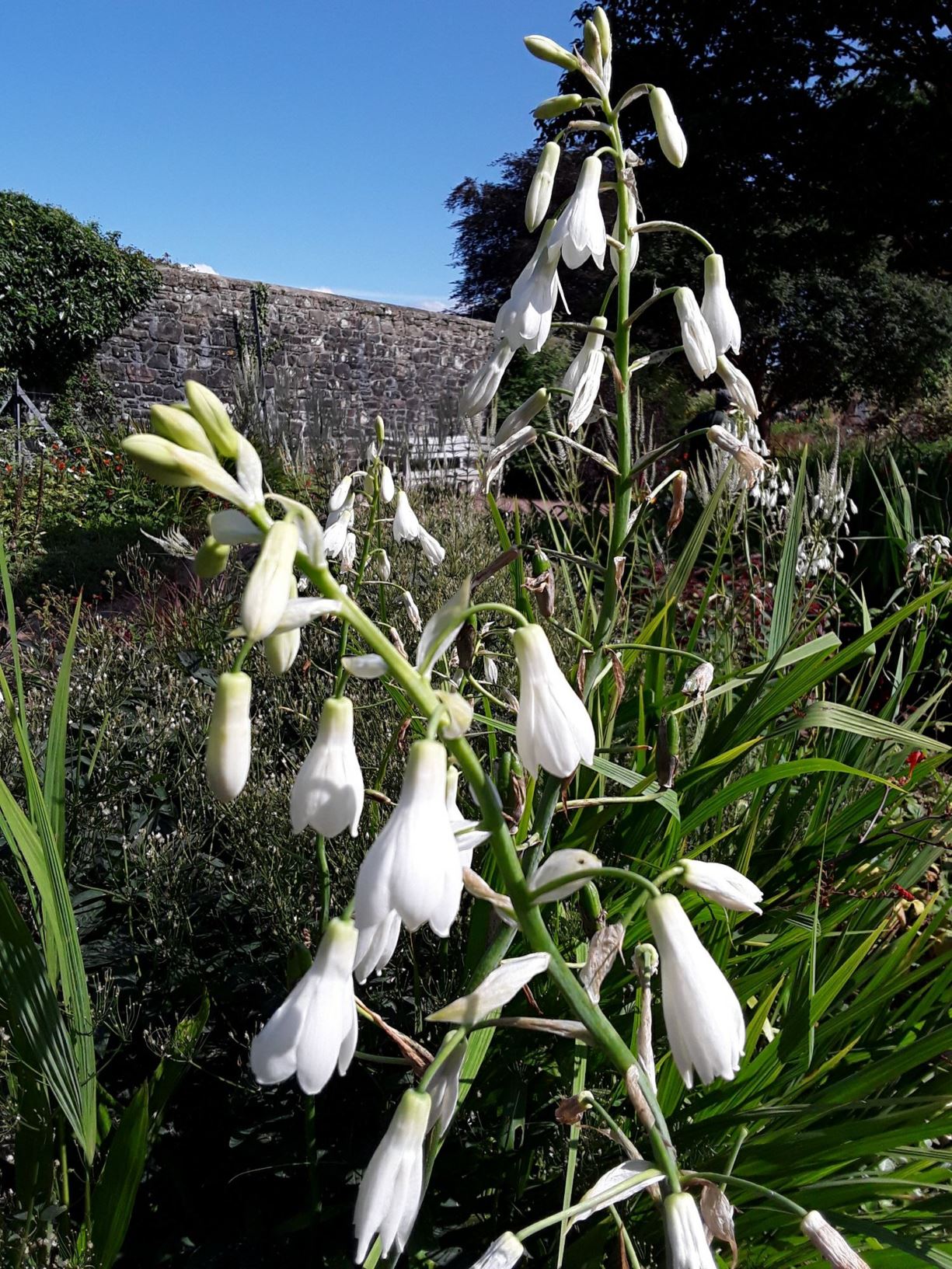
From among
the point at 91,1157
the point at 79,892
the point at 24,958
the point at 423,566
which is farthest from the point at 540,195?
the point at 423,566

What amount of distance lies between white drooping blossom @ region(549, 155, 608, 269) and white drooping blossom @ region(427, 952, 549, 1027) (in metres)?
0.85

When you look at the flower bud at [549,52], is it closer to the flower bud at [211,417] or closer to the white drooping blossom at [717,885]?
the flower bud at [211,417]

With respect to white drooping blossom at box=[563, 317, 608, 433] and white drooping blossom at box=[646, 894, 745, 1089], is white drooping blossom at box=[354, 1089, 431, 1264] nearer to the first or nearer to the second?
white drooping blossom at box=[646, 894, 745, 1089]

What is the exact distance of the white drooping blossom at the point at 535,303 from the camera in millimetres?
1149

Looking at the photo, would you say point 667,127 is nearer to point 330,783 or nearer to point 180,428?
point 180,428

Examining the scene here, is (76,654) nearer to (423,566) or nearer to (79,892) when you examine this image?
(79,892)

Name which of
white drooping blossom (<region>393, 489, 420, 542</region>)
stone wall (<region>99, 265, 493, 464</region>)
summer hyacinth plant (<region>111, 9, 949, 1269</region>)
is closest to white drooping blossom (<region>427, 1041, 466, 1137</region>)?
summer hyacinth plant (<region>111, 9, 949, 1269</region>)

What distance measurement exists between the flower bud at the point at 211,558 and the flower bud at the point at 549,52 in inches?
41.1

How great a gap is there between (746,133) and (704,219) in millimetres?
1339

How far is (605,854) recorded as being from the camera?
62.9 inches

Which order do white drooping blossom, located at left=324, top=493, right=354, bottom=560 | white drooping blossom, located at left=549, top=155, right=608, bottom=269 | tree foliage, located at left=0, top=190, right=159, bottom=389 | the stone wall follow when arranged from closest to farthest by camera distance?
white drooping blossom, located at left=549, top=155, right=608, bottom=269 → white drooping blossom, located at left=324, top=493, right=354, bottom=560 → tree foliage, located at left=0, top=190, right=159, bottom=389 → the stone wall

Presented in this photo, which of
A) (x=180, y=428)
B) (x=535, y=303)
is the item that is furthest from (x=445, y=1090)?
(x=535, y=303)

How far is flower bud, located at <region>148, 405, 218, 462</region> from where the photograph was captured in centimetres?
65

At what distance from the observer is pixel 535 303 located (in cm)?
115
